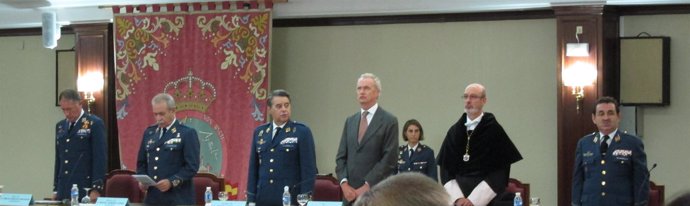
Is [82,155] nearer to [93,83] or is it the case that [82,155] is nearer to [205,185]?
[205,185]

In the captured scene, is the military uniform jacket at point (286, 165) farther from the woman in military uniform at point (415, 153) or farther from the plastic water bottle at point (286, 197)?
the woman in military uniform at point (415, 153)

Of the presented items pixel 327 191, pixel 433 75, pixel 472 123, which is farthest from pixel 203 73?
pixel 472 123

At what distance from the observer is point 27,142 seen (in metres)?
11.2

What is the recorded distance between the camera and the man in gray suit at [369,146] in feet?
18.7

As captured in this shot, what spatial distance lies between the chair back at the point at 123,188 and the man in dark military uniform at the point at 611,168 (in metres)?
3.16

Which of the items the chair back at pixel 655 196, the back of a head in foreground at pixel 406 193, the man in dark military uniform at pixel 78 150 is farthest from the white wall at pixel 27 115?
the back of a head in foreground at pixel 406 193

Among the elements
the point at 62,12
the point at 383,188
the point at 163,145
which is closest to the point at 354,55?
the point at 62,12

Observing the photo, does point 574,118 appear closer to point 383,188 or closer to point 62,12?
point 62,12

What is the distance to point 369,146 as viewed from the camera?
5742 mm

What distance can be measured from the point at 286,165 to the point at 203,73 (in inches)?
153

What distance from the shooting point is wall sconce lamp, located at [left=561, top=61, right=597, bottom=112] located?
28.2ft

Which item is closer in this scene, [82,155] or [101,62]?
[82,155]

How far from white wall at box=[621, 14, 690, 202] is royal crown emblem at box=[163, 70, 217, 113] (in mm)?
3654

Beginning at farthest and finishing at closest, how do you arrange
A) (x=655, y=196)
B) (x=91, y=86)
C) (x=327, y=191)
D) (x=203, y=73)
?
(x=91, y=86)
(x=203, y=73)
(x=327, y=191)
(x=655, y=196)
